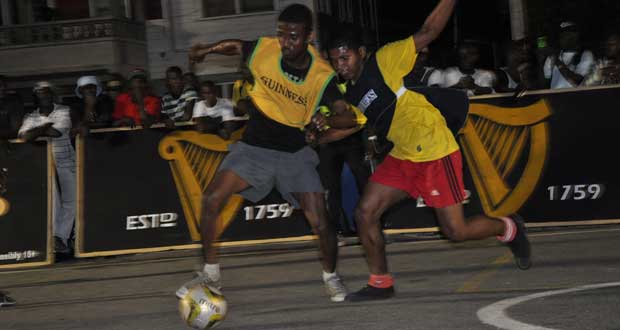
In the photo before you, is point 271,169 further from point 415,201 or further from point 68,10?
point 68,10

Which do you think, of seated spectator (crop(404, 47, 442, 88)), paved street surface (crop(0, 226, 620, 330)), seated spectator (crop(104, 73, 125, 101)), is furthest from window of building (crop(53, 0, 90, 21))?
paved street surface (crop(0, 226, 620, 330))

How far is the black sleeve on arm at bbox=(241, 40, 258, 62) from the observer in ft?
23.4

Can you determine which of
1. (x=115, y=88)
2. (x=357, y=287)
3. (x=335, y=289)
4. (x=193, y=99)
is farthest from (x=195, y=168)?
(x=335, y=289)

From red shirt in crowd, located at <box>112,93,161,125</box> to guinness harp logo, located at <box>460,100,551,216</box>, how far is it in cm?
335

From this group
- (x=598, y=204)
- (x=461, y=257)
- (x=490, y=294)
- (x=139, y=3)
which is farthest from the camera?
(x=139, y=3)

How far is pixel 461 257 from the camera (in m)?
8.77

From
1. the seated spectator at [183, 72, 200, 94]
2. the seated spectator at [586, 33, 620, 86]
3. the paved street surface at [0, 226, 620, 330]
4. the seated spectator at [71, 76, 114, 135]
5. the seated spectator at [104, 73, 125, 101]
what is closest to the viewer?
the paved street surface at [0, 226, 620, 330]

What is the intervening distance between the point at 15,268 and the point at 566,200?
5432 mm

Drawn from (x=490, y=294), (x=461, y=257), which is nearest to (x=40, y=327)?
(x=490, y=294)

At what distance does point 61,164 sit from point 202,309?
5.53 meters

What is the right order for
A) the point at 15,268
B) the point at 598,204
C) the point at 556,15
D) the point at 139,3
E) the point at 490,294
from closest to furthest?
the point at 490,294 → the point at 598,204 → the point at 15,268 → the point at 139,3 → the point at 556,15

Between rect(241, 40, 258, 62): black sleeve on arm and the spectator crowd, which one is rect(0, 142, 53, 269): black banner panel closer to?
the spectator crowd

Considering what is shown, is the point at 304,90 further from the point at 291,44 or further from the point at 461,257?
the point at 461,257

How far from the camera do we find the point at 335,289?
7039 mm
